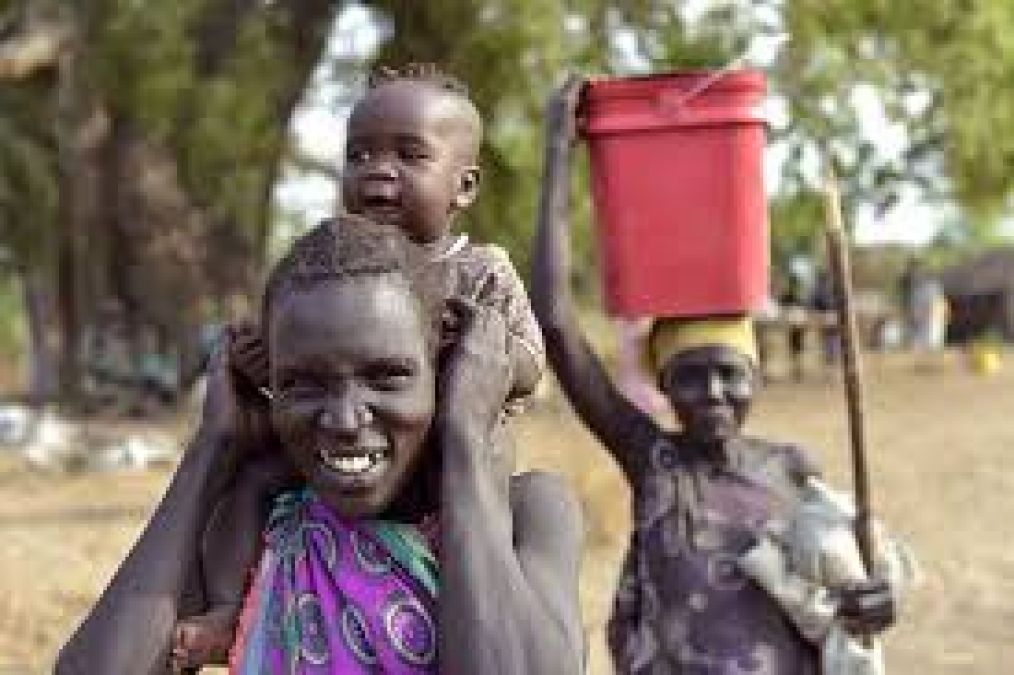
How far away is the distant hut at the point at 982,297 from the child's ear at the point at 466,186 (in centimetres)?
2856

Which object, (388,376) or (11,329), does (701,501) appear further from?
(11,329)

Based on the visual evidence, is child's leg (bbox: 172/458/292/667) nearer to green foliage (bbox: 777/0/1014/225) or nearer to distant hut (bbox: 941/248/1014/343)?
green foliage (bbox: 777/0/1014/225)

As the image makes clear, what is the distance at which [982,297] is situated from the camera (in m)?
31.0

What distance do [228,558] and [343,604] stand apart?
139 millimetres

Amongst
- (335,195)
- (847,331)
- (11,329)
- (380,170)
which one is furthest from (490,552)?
(11,329)

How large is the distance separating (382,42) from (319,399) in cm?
945

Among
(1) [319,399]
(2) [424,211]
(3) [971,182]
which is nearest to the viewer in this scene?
(1) [319,399]

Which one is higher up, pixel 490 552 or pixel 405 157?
pixel 405 157

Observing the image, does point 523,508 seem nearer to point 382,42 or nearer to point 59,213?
point 382,42

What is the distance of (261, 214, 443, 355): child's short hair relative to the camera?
54.5 inches

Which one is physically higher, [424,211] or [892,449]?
[424,211]

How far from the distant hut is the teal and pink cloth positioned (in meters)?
29.1

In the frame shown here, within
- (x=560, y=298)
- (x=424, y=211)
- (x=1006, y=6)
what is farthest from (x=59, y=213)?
(x=424, y=211)

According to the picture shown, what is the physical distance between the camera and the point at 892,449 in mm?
12320
